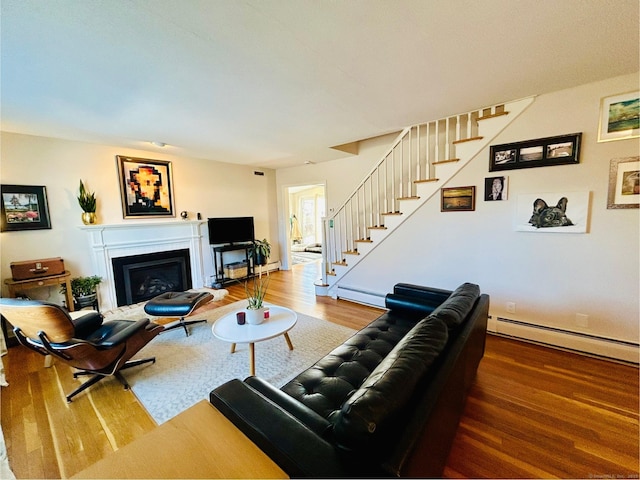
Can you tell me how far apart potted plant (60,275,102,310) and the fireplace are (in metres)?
0.37

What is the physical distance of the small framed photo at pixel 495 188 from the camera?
2769 mm

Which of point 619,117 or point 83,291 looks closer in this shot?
point 619,117

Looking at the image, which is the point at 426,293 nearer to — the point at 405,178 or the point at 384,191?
the point at 384,191

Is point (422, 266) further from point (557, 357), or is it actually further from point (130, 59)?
point (130, 59)

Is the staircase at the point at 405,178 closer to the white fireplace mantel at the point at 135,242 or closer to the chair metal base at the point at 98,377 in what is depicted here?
the white fireplace mantel at the point at 135,242

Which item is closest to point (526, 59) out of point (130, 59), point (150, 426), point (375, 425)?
point (375, 425)

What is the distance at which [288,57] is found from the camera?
1.78 metres

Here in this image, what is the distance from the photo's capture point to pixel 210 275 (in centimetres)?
525

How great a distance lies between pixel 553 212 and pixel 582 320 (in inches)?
42.5

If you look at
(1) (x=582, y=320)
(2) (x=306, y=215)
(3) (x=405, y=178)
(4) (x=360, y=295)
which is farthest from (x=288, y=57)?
(2) (x=306, y=215)

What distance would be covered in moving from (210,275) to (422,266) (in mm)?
4059

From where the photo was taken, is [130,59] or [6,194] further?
[6,194]

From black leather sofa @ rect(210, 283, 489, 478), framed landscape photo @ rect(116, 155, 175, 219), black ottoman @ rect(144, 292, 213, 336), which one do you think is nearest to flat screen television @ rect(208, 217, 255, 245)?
Answer: framed landscape photo @ rect(116, 155, 175, 219)

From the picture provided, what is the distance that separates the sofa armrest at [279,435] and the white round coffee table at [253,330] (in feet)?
3.47
